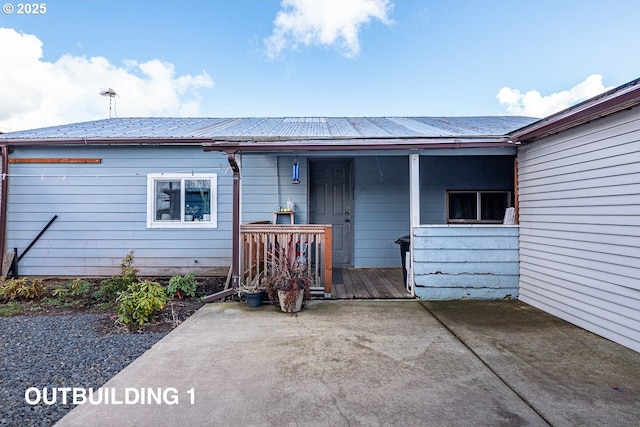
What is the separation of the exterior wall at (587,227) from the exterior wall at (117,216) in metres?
4.66

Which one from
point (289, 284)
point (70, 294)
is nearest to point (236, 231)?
point (289, 284)

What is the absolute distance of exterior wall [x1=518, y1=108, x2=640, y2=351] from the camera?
114 inches

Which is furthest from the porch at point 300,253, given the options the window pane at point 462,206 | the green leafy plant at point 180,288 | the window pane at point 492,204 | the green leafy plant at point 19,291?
the green leafy plant at point 19,291

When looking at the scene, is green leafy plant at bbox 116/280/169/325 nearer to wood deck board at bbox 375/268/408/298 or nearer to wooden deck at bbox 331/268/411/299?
wooden deck at bbox 331/268/411/299

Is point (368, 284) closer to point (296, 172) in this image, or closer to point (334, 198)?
point (334, 198)

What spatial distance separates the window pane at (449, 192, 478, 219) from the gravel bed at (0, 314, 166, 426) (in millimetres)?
5204

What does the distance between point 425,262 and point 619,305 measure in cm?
198

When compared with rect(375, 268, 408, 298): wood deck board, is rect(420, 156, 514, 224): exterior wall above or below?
above

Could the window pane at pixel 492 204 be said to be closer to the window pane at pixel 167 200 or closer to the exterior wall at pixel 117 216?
the exterior wall at pixel 117 216

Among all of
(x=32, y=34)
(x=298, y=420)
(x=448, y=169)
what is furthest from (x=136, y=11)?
(x=298, y=420)

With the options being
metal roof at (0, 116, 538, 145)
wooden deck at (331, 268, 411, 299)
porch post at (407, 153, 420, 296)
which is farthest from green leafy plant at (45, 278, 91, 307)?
porch post at (407, 153, 420, 296)

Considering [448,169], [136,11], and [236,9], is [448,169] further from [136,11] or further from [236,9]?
[136,11]

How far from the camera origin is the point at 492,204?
6.19 m

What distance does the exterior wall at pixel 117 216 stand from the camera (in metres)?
5.81
